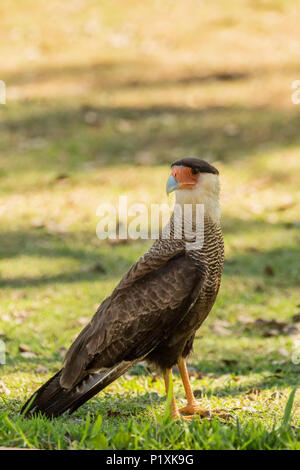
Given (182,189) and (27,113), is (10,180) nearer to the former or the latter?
(27,113)

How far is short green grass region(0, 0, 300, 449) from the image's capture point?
207 inches

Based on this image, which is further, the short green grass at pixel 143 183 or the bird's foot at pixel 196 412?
the short green grass at pixel 143 183

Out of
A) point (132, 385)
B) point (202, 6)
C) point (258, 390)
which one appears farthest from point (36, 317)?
point (202, 6)

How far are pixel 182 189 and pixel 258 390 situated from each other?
6.20ft

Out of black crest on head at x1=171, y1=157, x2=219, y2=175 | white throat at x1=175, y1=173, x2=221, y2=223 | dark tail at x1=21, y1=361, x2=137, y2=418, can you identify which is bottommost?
dark tail at x1=21, y1=361, x2=137, y2=418

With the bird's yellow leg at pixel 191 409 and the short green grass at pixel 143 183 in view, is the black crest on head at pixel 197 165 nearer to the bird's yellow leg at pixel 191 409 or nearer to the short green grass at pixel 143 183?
the bird's yellow leg at pixel 191 409

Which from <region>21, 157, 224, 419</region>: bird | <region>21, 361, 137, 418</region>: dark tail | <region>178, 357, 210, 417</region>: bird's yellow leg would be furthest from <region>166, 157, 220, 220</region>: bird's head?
<region>21, 361, 137, 418</region>: dark tail

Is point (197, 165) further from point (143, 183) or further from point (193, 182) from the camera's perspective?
point (143, 183)

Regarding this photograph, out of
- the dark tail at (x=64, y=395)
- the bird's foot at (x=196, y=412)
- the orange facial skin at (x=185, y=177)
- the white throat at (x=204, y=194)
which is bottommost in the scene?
the bird's foot at (x=196, y=412)

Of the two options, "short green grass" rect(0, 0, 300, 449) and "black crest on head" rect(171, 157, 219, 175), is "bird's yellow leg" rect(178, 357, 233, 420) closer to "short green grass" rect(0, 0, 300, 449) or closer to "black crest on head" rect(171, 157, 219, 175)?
"short green grass" rect(0, 0, 300, 449)

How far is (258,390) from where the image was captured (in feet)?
19.3

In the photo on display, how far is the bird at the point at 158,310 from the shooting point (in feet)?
15.7

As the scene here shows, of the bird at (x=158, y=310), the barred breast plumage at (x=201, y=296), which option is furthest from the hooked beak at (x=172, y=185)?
the barred breast plumage at (x=201, y=296)

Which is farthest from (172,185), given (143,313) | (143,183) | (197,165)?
(143,183)
